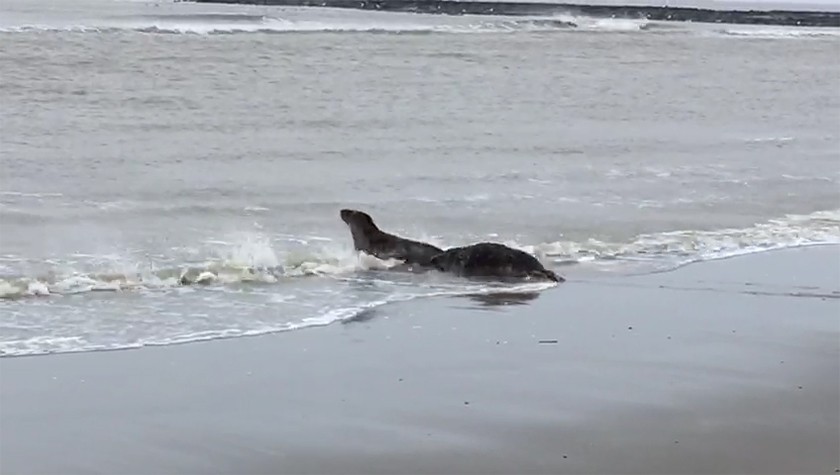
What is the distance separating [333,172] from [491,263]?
6949mm

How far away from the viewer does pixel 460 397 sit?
7488mm

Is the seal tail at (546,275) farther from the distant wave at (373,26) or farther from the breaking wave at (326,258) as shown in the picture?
the distant wave at (373,26)

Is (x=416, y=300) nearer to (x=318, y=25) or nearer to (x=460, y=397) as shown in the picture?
(x=460, y=397)

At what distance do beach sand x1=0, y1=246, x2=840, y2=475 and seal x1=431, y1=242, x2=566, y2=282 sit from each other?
1595mm

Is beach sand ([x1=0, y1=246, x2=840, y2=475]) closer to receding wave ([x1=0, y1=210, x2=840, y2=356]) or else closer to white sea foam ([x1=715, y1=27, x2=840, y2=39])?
receding wave ([x1=0, y1=210, x2=840, y2=356])

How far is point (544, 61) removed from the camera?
140 ft

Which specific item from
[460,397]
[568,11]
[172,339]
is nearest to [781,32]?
[568,11]

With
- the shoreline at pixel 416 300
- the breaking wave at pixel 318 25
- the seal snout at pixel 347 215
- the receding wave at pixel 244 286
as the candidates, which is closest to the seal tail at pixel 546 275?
the shoreline at pixel 416 300

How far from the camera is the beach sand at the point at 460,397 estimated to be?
6.43 m

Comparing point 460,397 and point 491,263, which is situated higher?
point 460,397

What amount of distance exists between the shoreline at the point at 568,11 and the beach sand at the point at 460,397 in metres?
65.3

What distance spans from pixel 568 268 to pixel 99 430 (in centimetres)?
642

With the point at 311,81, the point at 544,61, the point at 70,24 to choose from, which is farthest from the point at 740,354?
the point at 70,24

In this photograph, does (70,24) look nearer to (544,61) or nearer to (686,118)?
(544,61)
